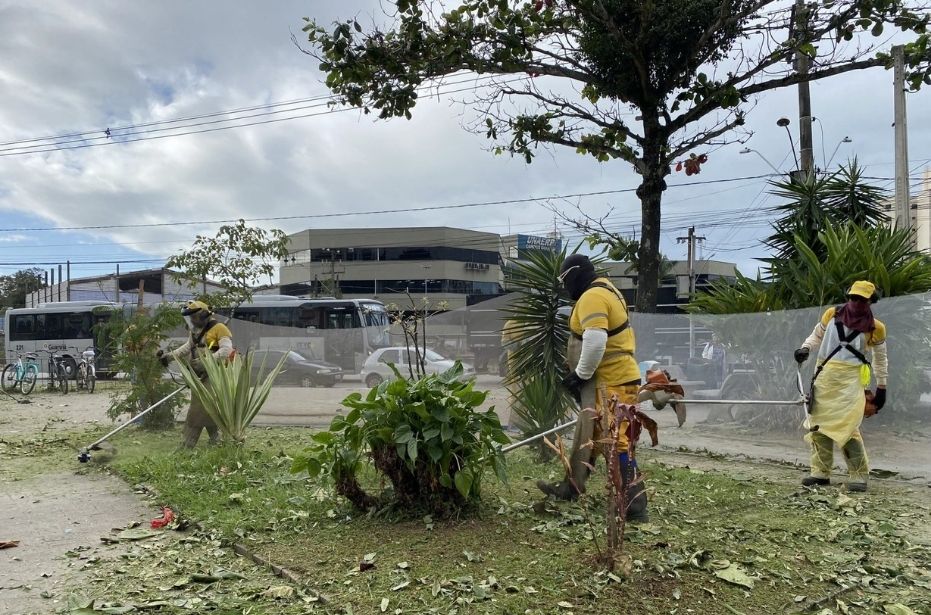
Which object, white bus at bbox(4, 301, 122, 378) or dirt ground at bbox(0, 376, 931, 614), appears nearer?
dirt ground at bbox(0, 376, 931, 614)

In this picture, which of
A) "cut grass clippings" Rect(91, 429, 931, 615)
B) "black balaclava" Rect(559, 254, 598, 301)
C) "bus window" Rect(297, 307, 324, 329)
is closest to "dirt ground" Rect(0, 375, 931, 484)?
"cut grass clippings" Rect(91, 429, 931, 615)

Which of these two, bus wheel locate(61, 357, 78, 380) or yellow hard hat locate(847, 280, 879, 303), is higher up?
yellow hard hat locate(847, 280, 879, 303)

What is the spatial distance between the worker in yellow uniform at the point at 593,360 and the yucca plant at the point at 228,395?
3.72 m

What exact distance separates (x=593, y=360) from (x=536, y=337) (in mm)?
2086

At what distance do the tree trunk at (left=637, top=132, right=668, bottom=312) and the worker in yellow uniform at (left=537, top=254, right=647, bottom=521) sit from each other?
427 cm

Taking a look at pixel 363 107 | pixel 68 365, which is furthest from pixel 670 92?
pixel 68 365

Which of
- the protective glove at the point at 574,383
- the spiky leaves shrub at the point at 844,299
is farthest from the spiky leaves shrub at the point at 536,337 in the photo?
the spiky leaves shrub at the point at 844,299

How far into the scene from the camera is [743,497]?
17.7 ft

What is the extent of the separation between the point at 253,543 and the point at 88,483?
3201 millimetres

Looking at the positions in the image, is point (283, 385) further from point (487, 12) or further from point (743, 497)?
point (743, 497)

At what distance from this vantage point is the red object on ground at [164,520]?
190 inches

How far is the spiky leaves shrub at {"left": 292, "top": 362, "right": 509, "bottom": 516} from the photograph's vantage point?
13.8 ft

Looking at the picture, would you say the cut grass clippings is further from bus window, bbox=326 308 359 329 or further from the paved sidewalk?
bus window, bbox=326 308 359 329

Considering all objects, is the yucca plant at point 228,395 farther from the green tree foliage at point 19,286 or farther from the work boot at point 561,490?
the green tree foliage at point 19,286
